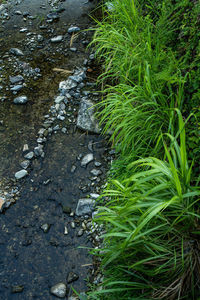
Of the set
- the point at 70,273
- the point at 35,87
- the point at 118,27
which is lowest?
the point at 70,273

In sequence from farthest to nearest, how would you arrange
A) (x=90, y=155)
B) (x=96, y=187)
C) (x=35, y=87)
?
1. (x=35, y=87)
2. (x=90, y=155)
3. (x=96, y=187)

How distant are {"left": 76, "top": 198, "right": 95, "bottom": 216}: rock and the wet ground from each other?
5 centimetres

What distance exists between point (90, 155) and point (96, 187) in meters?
0.40

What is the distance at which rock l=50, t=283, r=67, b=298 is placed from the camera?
195cm

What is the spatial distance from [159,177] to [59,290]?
4.06ft

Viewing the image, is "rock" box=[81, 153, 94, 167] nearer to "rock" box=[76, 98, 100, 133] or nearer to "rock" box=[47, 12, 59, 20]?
"rock" box=[76, 98, 100, 133]

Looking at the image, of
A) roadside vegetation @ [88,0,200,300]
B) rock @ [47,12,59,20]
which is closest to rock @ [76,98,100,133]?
roadside vegetation @ [88,0,200,300]

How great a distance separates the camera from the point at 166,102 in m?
2.08

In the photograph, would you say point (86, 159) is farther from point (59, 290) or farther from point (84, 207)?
point (59, 290)

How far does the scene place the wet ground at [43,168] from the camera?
6.89 ft

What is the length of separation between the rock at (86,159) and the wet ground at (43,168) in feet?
0.14

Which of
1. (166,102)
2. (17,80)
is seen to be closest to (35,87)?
(17,80)

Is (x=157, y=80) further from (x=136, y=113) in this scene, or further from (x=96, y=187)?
(x=96, y=187)

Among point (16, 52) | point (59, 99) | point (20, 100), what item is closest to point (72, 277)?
point (59, 99)
